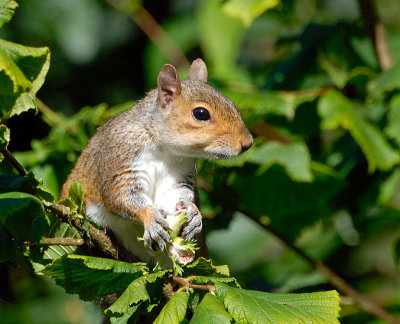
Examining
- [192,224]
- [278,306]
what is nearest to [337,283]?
[192,224]

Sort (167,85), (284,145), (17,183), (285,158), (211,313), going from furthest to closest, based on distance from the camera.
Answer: (284,145), (285,158), (167,85), (17,183), (211,313)

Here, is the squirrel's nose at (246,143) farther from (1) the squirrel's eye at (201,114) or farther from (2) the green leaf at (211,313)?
(2) the green leaf at (211,313)

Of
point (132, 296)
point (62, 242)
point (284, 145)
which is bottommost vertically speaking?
point (132, 296)

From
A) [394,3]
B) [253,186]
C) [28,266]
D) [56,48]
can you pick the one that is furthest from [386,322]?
[56,48]

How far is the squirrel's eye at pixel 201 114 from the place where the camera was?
8.32ft

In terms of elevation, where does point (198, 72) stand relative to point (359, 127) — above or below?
below

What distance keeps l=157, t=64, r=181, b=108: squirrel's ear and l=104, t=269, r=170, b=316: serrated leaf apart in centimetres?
86

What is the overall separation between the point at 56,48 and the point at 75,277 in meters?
3.49

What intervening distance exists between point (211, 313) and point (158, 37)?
2750mm

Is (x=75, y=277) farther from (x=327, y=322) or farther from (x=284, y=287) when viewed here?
(x=284, y=287)

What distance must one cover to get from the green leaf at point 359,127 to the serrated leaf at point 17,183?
1412 millimetres

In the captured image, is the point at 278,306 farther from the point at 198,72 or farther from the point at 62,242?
the point at 198,72

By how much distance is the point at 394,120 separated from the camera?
308 centimetres

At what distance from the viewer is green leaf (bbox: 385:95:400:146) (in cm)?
307
